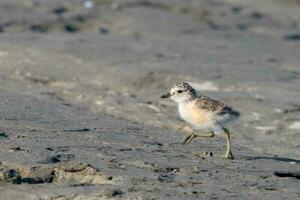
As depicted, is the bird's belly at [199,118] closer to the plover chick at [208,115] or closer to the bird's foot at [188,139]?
the plover chick at [208,115]

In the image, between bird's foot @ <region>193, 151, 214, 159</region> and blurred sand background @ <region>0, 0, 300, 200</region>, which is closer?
blurred sand background @ <region>0, 0, 300, 200</region>

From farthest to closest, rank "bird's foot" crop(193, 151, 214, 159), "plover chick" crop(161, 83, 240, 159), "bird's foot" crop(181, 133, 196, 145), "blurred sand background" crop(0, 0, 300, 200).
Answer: "bird's foot" crop(181, 133, 196, 145), "plover chick" crop(161, 83, 240, 159), "bird's foot" crop(193, 151, 214, 159), "blurred sand background" crop(0, 0, 300, 200)

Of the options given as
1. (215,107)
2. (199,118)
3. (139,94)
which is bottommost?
(139,94)

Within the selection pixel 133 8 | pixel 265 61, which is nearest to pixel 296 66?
pixel 265 61

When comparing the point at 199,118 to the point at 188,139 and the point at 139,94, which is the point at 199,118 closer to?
the point at 188,139

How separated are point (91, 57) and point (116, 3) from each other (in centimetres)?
557

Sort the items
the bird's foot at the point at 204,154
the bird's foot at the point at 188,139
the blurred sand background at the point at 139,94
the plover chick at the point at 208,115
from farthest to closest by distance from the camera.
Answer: the bird's foot at the point at 188,139 → the plover chick at the point at 208,115 → the bird's foot at the point at 204,154 → the blurred sand background at the point at 139,94

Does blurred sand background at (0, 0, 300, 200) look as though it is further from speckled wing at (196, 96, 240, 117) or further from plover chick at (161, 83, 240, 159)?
speckled wing at (196, 96, 240, 117)

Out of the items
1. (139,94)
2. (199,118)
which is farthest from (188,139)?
(139,94)

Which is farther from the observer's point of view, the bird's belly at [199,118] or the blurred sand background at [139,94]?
the bird's belly at [199,118]

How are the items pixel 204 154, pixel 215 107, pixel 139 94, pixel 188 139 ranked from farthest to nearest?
pixel 139 94 → pixel 188 139 → pixel 215 107 → pixel 204 154

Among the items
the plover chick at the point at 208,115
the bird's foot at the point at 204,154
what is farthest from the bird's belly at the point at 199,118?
the bird's foot at the point at 204,154

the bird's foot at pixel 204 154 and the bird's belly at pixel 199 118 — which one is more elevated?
the bird's belly at pixel 199 118

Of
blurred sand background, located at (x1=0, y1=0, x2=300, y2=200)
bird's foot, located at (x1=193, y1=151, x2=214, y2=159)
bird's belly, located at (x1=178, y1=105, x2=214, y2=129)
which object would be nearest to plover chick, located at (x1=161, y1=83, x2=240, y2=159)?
bird's belly, located at (x1=178, y1=105, x2=214, y2=129)
